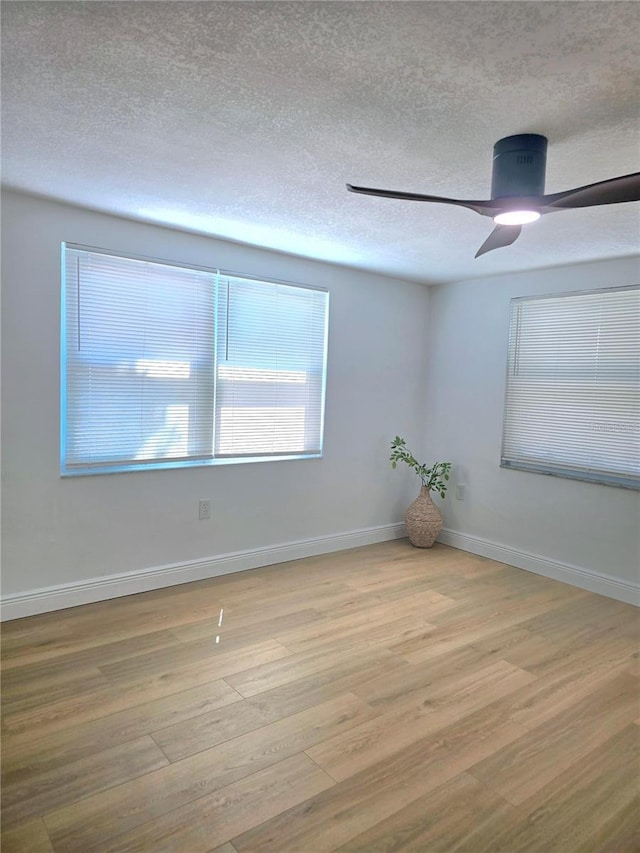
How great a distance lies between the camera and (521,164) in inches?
75.4

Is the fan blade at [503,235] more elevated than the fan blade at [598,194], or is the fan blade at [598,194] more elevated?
the fan blade at [503,235]

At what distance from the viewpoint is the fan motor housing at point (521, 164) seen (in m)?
1.90

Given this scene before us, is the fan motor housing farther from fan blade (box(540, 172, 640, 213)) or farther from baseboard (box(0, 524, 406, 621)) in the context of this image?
baseboard (box(0, 524, 406, 621))

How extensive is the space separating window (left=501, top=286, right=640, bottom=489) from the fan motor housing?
204 centimetres

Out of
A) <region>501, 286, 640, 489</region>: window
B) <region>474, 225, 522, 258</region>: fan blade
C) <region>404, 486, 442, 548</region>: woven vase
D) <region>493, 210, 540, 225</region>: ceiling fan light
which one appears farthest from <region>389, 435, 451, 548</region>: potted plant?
<region>493, 210, 540, 225</region>: ceiling fan light

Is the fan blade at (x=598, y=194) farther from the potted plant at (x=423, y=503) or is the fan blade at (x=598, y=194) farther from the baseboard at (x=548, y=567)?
the potted plant at (x=423, y=503)

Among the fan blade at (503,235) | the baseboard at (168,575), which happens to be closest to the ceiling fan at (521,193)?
the fan blade at (503,235)

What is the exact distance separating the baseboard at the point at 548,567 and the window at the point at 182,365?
1497 mm

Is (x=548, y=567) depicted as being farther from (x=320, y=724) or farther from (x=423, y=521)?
(x=320, y=724)

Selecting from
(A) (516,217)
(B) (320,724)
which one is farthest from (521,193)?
(B) (320,724)

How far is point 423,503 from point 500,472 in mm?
663

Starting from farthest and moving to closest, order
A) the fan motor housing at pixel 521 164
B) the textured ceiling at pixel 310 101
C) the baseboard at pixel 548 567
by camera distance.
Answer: the baseboard at pixel 548 567
the fan motor housing at pixel 521 164
the textured ceiling at pixel 310 101

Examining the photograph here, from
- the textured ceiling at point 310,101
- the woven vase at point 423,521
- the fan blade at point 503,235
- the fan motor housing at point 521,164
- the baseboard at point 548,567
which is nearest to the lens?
the textured ceiling at point 310,101

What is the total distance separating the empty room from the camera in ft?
5.21
